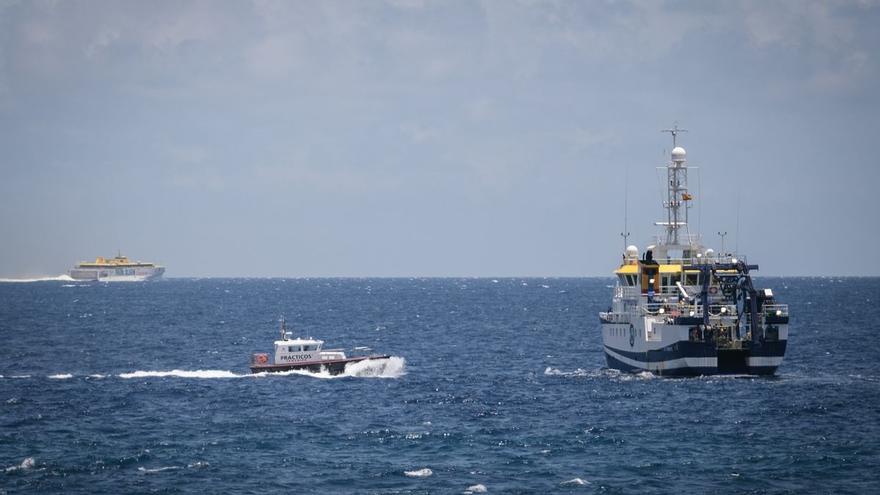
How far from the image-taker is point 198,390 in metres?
75.5

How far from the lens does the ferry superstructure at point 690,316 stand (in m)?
75.0

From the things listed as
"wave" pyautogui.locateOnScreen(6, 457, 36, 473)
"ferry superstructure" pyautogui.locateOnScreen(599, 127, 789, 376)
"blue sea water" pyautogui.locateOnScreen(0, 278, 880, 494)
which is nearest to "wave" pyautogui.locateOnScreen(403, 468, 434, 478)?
"blue sea water" pyautogui.locateOnScreen(0, 278, 880, 494)

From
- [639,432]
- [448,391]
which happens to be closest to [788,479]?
[639,432]

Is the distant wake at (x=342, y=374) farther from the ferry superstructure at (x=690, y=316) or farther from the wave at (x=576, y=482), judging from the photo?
the wave at (x=576, y=482)

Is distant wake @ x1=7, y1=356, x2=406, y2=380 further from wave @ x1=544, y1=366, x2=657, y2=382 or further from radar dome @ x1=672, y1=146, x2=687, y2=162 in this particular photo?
radar dome @ x1=672, y1=146, x2=687, y2=162

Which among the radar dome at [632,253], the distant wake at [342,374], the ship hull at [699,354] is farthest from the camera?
the radar dome at [632,253]

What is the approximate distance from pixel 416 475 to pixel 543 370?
1656 inches

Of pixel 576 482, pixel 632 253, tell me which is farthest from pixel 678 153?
pixel 576 482

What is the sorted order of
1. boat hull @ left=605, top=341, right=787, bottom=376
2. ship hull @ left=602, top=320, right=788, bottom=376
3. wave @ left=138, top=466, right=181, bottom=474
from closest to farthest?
1. wave @ left=138, top=466, right=181, bottom=474
2. ship hull @ left=602, top=320, right=788, bottom=376
3. boat hull @ left=605, top=341, right=787, bottom=376

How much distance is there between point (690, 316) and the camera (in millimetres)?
74500

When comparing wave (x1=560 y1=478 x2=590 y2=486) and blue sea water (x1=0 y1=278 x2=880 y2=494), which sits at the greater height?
blue sea water (x1=0 y1=278 x2=880 y2=494)

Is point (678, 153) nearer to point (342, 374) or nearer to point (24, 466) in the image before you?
point (342, 374)

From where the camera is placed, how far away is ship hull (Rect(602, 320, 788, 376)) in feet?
246

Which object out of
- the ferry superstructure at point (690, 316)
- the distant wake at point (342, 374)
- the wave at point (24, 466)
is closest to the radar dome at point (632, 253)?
the ferry superstructure at point (690, 316)
